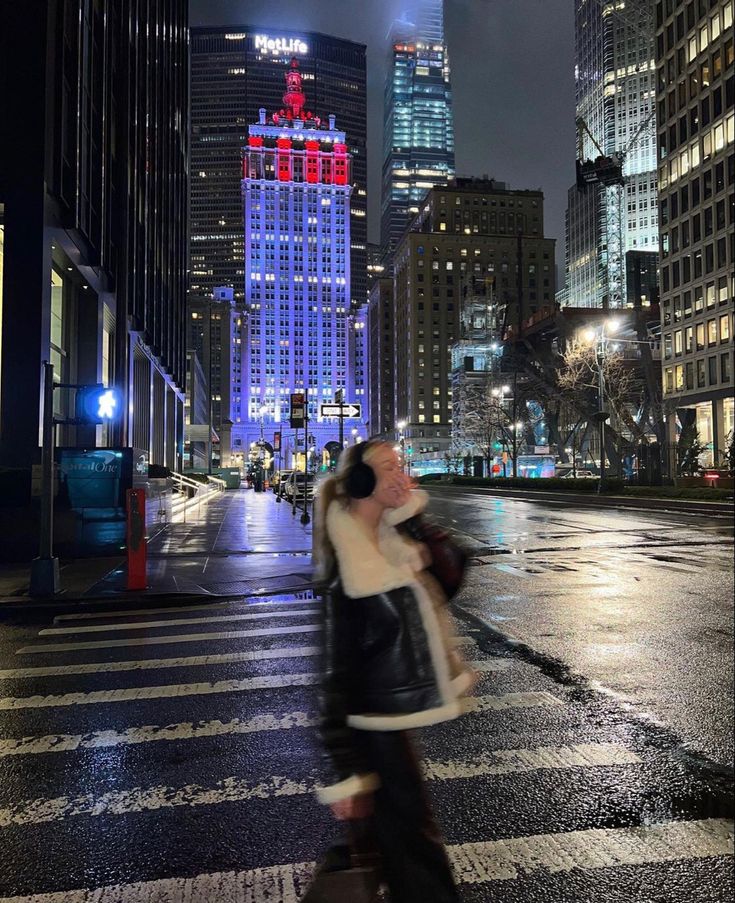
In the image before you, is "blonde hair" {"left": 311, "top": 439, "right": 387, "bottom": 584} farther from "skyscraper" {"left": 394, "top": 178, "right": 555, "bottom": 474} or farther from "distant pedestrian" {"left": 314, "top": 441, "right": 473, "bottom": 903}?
"skyscraper" {"left": 394, "top": 178, "right": 555, "bottom": 474}

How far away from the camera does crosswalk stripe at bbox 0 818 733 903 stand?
300 centimetres

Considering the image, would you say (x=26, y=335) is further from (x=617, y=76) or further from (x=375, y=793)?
(x=617, y=76)

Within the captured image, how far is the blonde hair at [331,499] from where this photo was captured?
2355 millimetres

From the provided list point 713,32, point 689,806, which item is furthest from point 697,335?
point 689,806

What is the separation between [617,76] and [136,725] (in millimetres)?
185036

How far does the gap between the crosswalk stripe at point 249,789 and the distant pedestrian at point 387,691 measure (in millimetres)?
1924

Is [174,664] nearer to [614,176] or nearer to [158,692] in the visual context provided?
[158,692]

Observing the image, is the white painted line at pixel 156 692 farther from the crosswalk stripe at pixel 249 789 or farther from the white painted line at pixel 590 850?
the white painted line at pixel 590 850

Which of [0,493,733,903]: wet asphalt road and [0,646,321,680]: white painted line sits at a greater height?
[0,493,733,903]: wet asphalt road

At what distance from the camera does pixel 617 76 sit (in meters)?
155

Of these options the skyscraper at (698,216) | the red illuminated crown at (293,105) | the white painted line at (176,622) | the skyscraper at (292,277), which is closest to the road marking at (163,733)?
the white painted line at (176,622)

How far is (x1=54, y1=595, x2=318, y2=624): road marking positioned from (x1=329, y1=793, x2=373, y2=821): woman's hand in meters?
8.19

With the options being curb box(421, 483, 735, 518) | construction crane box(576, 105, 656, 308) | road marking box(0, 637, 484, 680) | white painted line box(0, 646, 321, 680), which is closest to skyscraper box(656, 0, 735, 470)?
curb box(421, 483, 735, 518)

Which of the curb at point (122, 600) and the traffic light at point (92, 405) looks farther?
the traffic light at point (92, 405)
